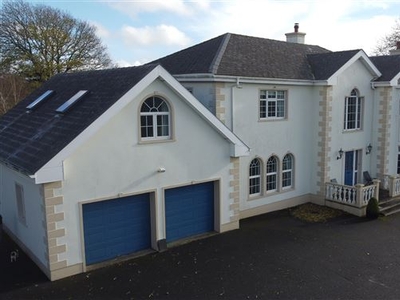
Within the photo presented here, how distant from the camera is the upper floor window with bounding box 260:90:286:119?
56.0 ft

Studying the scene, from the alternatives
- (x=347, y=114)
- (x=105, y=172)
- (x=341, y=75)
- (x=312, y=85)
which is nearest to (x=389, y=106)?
(x=347, y=114)

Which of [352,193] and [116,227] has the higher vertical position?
[116,227]

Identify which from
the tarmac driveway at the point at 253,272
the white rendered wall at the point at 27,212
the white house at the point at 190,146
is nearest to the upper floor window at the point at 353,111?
the white house at the point at 190,146

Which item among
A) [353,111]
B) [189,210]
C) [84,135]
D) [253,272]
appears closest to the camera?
[84,135]

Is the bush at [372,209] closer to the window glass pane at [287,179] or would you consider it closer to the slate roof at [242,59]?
the window glass pane at [287,179]

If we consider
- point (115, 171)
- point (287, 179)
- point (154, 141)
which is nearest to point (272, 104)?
point (287, 179)

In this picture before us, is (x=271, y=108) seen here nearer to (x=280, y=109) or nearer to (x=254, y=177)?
(x=280, y=109)

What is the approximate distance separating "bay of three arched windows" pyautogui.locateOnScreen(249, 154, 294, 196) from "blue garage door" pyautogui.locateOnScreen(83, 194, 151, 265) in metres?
6.14

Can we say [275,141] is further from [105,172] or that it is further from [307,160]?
[105,172]

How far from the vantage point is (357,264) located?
12.2 metres

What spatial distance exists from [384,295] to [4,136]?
1438 cm

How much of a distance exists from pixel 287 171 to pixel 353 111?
5.34m

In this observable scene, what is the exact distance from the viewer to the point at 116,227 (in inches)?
487

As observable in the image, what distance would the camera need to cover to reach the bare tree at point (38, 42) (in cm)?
3591
